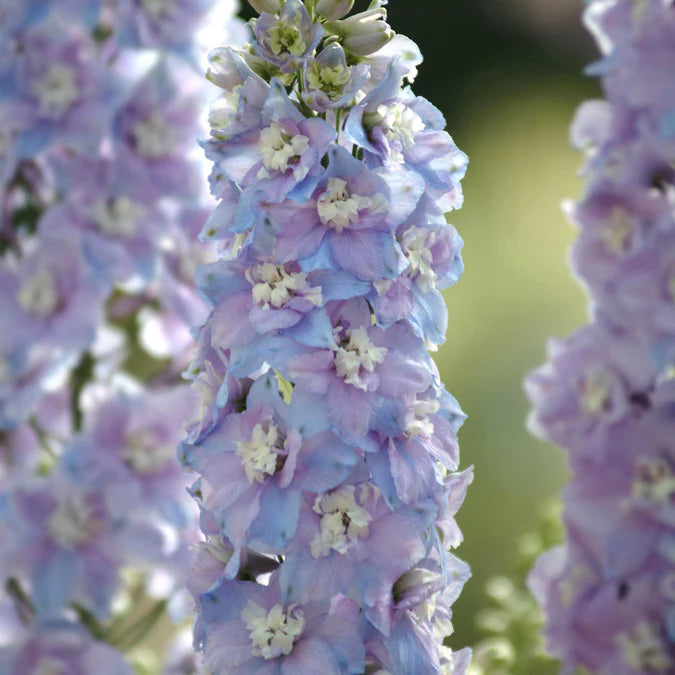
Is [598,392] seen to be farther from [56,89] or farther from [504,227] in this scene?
[504,227]

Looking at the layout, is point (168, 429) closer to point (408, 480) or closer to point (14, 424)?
point (14, 424)

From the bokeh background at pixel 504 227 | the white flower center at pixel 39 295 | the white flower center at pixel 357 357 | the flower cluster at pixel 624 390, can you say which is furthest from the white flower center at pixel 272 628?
the bokeh background at pixel 504 227

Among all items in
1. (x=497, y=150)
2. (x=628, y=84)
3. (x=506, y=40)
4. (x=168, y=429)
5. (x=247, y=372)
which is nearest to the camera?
(x=247, y=372)

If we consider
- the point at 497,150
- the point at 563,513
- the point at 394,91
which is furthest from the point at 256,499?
the point at 497,150

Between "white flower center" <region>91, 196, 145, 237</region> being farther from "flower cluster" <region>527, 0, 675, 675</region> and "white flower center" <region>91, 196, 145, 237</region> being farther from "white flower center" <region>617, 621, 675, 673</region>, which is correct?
"white flower center" <region>617, 621, 675, 673</region>

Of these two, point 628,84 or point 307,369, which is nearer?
point 307,369

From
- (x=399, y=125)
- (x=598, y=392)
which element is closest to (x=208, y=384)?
(x=399, y=125)
